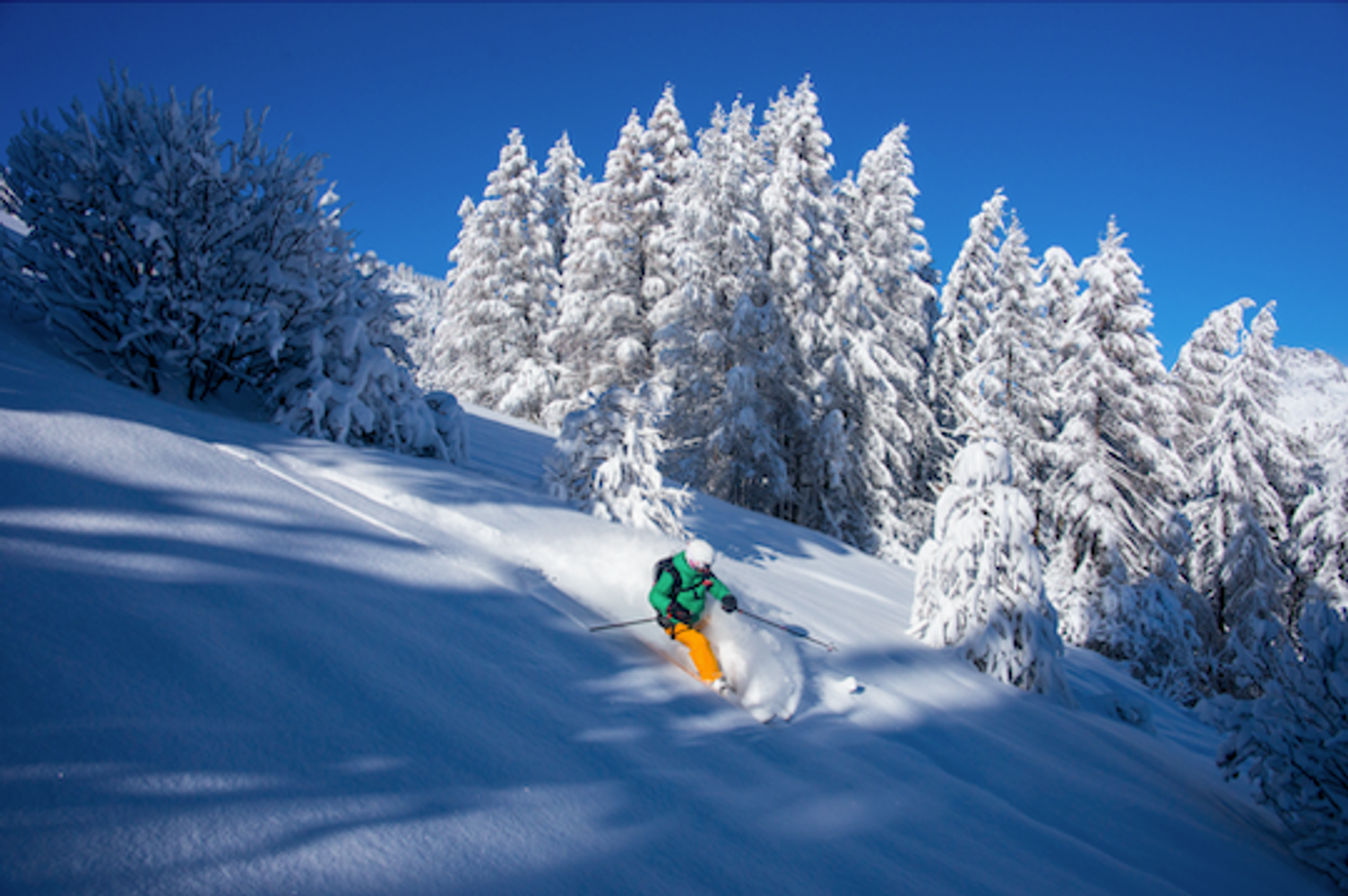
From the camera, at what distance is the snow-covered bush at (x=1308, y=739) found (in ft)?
14.1

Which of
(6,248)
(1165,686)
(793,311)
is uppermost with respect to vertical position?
(793,311)

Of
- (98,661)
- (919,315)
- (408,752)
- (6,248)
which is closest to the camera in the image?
(98,661)

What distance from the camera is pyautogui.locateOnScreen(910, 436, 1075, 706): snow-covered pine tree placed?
23.6 ft

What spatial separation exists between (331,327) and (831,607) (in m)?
6.52

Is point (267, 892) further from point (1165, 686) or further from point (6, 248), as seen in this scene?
point (1165, 686)

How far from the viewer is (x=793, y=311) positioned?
17906mm

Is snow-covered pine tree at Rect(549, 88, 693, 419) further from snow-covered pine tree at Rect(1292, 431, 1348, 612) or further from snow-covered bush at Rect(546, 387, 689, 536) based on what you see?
snow-covered pine tree at Rect(1292, 431, 1348, 612)

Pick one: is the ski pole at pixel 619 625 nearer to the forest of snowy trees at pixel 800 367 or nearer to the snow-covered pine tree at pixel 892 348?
the forest of snowy trees at pixel 800 367

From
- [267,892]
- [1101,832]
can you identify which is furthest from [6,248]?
[1101,832]

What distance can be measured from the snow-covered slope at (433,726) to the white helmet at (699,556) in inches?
20.8

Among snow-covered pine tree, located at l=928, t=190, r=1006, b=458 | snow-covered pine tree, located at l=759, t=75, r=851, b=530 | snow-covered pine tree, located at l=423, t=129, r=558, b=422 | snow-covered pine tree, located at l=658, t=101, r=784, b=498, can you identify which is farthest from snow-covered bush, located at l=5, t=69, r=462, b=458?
snow-covered pine tree, located at l=928, t=190, r=1006, b=458

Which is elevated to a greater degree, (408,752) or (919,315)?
(919,315)

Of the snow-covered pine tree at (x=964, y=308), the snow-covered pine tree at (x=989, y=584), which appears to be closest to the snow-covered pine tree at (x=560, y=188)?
the snow-covered pine tree at (x=964, y=308)

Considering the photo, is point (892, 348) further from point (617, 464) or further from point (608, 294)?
point (617, 464)
